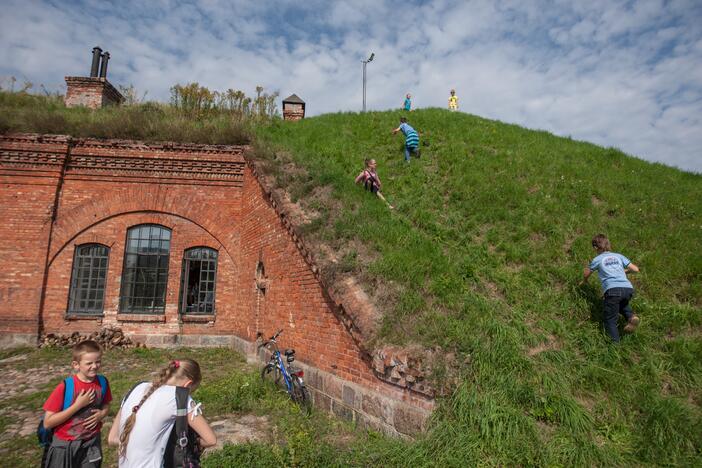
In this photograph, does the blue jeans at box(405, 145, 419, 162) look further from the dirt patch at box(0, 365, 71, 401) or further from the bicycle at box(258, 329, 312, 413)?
the dirt patch at box(0, 365, 71, 401)

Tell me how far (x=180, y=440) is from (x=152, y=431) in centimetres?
21

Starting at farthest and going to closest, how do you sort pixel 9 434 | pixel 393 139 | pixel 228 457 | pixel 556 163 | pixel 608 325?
pixel 393 139, pixel 556 163, pixel 9 434, pixel 608 325, pixel 228 457

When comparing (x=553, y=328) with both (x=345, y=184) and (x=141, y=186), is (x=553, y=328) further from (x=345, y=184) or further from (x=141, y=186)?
(x=141, y=186)

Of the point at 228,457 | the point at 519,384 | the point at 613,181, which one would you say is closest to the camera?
the point at 519,384

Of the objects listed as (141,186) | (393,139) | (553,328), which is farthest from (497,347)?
(141,186)

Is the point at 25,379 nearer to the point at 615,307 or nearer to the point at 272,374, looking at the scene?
the point at 272,374

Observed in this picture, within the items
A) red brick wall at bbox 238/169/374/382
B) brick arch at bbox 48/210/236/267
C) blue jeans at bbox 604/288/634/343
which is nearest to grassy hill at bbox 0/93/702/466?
blue jeans at bbox 604/288/634/343

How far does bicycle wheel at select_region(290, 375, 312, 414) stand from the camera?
6.89 m

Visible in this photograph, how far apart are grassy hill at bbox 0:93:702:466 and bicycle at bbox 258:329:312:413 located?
3.10ft

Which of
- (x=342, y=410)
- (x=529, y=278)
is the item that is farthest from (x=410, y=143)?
(x=342, y=410)

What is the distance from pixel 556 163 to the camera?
34.7 feet

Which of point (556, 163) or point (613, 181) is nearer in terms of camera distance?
point (613, 181)

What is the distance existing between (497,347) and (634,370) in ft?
5.29

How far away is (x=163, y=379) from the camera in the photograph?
303 centimetres
